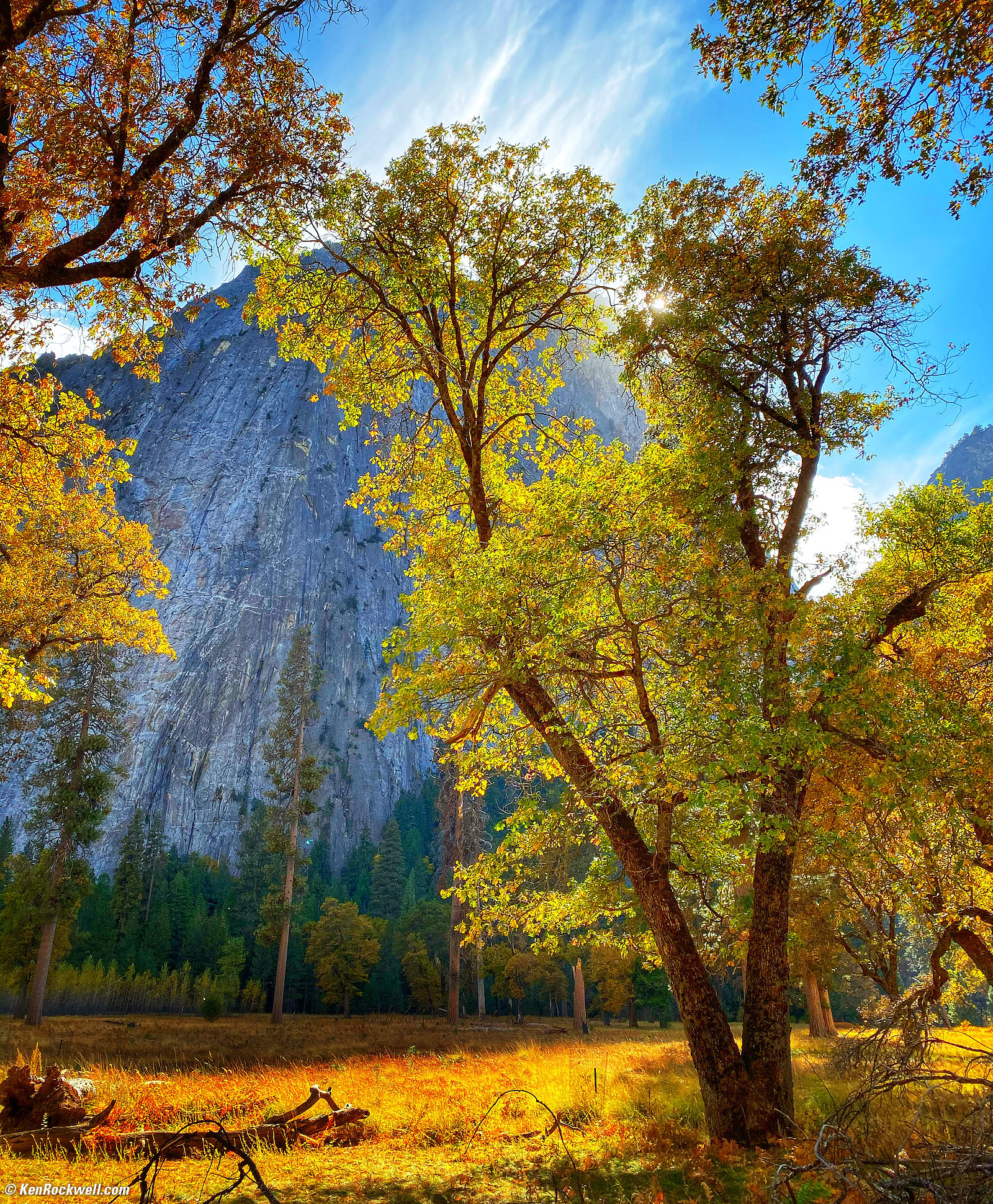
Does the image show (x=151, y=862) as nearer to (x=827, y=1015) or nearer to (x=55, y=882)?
(x=55, y=882)

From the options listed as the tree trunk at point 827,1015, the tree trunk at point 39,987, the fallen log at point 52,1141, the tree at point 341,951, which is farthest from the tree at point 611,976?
the fallen log at point 52,1141

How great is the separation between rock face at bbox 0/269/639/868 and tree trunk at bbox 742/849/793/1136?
64.7m

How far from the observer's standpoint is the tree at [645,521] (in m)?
6.32

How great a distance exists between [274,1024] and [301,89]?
108 ft

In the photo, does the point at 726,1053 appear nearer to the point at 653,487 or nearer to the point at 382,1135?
the point at 382,1135

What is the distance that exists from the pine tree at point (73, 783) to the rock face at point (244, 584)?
43743 mm

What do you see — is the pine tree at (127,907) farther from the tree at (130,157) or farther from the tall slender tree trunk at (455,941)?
the tree at (130,157)

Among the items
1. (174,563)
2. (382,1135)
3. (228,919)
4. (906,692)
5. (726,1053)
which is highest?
(174,563)

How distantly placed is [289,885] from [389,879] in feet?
106

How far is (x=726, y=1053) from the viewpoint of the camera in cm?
628

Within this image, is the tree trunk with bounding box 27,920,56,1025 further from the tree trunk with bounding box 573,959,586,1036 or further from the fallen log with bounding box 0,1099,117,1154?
the fallen log with bounding box 0,1099,117,1154

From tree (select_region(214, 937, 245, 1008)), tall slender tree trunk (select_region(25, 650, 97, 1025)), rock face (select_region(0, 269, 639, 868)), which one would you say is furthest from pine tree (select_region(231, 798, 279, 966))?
tall slender tree trunk (select_region(25, 650, 97, 1025))

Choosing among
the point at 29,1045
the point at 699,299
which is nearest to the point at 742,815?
the point at 699,299

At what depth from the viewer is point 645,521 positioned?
6.86 meters
